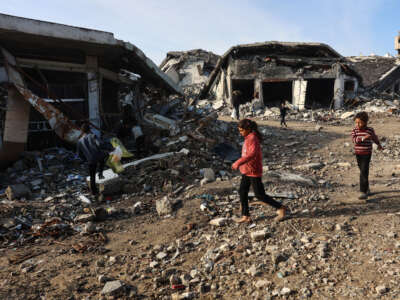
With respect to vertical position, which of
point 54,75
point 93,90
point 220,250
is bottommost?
point 220,250

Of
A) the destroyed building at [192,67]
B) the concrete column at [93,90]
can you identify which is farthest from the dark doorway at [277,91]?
the concrete column at [93,90]

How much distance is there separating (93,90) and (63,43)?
4.98ft

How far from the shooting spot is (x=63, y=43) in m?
6.90

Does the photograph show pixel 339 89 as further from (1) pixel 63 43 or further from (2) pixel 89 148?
(2) pixel 89 148

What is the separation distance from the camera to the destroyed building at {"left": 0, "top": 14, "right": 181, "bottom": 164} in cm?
630

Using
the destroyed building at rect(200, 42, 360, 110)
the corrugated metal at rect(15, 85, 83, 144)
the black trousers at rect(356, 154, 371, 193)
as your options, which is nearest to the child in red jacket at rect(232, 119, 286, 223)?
the black trousers at rect(356, 154, 371, 193)

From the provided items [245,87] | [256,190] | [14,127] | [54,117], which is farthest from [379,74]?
[14,127]

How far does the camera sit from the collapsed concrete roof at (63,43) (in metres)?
6.07

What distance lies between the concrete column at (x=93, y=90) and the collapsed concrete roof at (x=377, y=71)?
1770 cm

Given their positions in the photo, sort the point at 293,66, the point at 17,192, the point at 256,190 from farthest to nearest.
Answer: the point at 293,66 < the point at 17,192 < the point at 256,190

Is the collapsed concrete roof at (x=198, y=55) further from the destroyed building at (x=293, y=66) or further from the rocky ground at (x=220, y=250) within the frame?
the rocky ground at (x=220, y=250)

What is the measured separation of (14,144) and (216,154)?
474 cm

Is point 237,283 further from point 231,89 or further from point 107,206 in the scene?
point 231,89

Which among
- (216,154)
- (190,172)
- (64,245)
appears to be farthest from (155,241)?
(216,154)
